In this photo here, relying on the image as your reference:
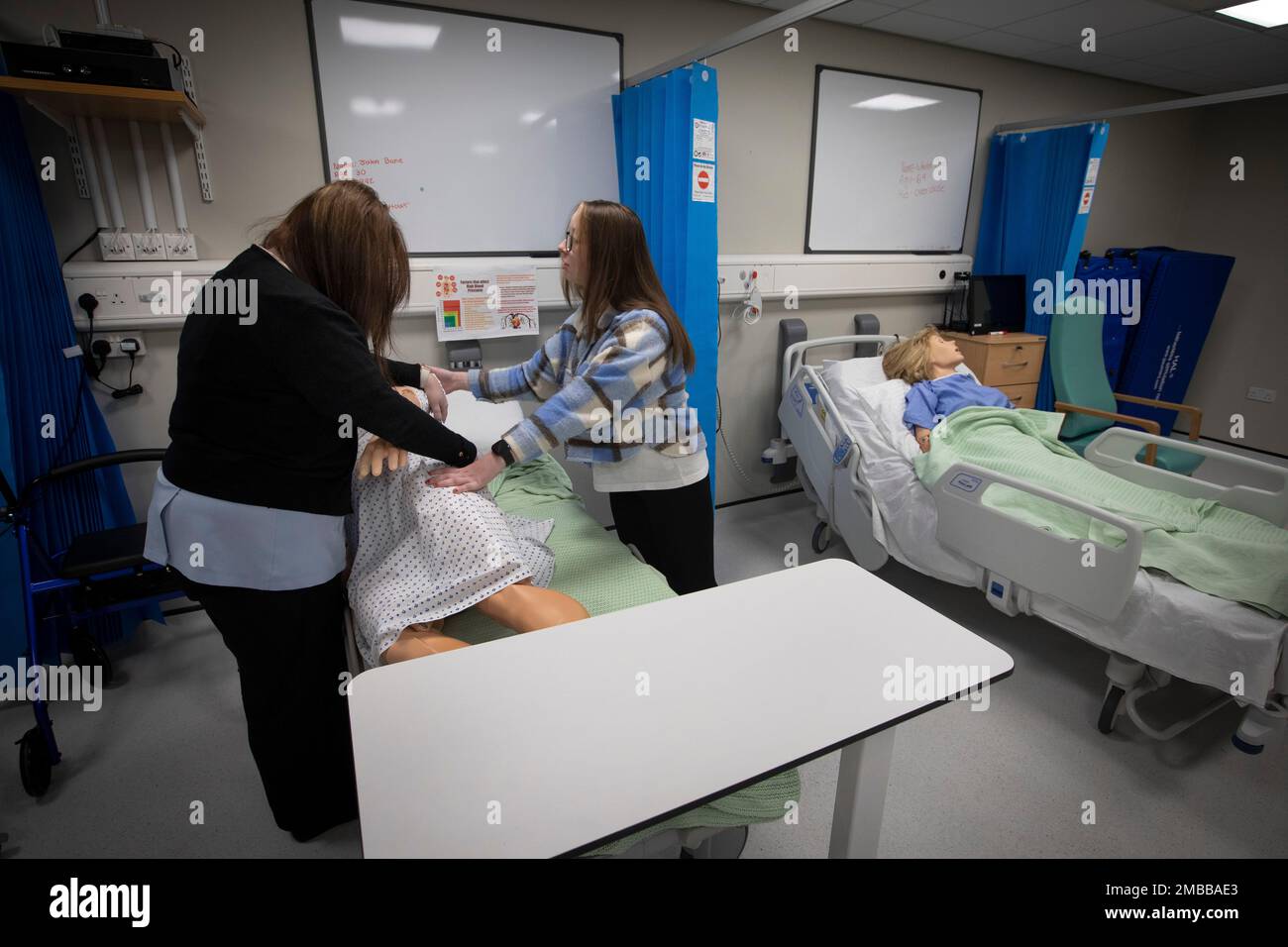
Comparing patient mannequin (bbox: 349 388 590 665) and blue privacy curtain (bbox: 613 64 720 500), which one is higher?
blue privacy curtain (bbox: 613 64 720 500)

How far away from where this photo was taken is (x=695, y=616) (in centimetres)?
116

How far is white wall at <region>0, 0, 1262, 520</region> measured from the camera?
7.47 feet

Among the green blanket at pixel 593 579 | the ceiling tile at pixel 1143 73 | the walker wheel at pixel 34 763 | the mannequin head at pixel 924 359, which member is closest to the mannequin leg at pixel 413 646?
the green blanket at pixel 593 579

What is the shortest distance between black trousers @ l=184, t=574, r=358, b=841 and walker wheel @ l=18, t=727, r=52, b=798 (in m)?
0.77

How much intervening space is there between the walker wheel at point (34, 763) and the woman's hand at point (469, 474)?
1371 mm

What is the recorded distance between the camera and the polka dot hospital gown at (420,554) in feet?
4.44

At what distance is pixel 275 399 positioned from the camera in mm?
1172

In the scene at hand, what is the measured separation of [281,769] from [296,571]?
54cm

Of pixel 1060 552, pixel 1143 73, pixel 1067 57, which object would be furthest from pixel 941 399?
pixel 1143 73

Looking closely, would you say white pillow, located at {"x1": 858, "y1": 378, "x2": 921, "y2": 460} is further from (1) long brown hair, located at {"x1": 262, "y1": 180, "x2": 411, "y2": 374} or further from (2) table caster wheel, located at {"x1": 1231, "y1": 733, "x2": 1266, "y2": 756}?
(1) long brown hair, located at {"x1": 262, "y1": 180, "x2": 411, "y2": 374}

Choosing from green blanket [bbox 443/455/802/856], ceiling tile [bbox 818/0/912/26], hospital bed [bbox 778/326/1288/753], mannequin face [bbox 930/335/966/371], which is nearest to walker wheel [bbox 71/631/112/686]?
green blanket [bbox 443/455/802/856]

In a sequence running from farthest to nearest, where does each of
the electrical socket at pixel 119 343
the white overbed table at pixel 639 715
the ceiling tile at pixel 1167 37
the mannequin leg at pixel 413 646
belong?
the ceiling tile at pixel 1167 37
the electrical socket at pixel 119 343
the mannequin leg at pixel 413 646
the white overbed table at pixel 639 715

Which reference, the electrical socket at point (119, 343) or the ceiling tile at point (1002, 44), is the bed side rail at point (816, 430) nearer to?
the ceiling tile at point (1002, 44)

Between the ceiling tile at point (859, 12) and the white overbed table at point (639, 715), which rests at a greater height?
the ceiling tile at point (859, 12)
